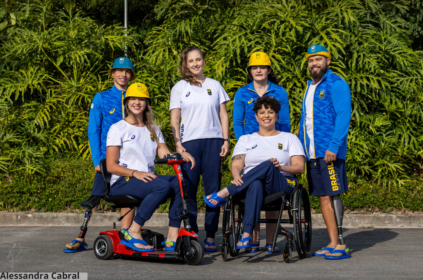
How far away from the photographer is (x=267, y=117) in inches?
217

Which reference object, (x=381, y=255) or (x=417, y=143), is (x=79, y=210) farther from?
(x=417, y=143)

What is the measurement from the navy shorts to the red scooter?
4.51 ft

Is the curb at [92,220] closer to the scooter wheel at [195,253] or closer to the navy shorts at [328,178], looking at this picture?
the navy shorts at [328,178]

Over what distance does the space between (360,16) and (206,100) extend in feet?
16.7

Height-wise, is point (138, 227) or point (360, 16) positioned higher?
point (360, 16)

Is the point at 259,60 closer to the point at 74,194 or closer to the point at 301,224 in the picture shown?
the point at 301,224

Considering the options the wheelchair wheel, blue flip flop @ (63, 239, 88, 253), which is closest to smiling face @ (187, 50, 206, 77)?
the wheelchair wheel

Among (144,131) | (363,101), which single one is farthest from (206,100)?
(363,101)

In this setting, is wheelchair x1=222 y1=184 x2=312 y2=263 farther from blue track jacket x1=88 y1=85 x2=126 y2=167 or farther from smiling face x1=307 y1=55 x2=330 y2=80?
blue track jacket x1=88 y1=85 x2=126 y2=167

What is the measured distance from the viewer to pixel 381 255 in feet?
18.4

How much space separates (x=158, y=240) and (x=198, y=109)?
1.39 meters

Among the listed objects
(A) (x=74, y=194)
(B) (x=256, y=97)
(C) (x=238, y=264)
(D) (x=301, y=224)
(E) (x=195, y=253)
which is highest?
(B) (x=256, y=97)

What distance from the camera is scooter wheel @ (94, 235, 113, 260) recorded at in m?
5.21

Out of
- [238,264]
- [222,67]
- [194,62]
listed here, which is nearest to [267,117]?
[194,62]
